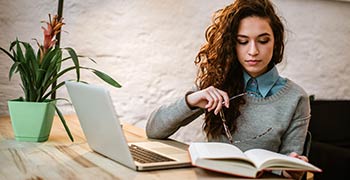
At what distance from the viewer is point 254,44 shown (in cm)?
161

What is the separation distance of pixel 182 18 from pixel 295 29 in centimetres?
81

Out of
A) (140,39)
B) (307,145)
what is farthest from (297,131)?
(140,39)

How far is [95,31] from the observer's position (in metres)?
2.33

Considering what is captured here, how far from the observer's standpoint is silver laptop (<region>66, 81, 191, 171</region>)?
1.12 meters

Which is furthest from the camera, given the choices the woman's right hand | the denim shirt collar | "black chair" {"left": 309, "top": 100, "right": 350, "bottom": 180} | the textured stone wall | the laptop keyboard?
"black chair" {"left": 309, "top": 100, "right": 350, "bottom": 180}

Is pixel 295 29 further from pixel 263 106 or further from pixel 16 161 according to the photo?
pixel 16 161

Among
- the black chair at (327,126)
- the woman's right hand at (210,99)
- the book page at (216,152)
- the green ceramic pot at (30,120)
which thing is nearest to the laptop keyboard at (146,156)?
the book page at (216,152)

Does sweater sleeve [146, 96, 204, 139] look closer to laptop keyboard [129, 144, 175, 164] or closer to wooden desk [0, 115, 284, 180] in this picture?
wooden desk [0, 115, 284, 180]

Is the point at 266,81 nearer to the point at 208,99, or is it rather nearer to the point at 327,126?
the point at 208,99

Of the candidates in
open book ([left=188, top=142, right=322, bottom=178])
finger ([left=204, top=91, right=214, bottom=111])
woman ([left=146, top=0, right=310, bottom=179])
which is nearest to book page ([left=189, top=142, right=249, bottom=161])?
open book ([left=188, top=142, right=322, bottom=178])

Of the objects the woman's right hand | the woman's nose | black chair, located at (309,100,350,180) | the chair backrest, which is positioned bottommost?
black chair, located at (309,100,350,180)

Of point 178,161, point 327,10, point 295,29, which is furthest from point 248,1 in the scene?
point 327,10

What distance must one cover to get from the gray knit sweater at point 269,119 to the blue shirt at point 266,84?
0.07 feet

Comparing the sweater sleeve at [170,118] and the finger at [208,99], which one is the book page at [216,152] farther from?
the sweater sleeve at [170,118]
